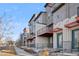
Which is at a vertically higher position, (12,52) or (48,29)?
(48,29)

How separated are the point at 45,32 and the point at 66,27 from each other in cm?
23

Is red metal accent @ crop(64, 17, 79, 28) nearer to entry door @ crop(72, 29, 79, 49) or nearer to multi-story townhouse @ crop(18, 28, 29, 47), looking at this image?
entry door @ crop(72, 29, 79, 49)

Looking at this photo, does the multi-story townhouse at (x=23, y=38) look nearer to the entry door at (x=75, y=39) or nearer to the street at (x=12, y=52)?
the street at (x=12, y=52)

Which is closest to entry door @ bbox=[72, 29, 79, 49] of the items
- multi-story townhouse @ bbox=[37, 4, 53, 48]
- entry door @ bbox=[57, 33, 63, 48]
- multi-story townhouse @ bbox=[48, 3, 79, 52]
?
multi-story townhouse @ bbox=[48, 3, 79, 52]

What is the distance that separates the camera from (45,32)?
299 centimetres

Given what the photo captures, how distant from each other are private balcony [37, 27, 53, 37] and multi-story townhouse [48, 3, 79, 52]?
4cm

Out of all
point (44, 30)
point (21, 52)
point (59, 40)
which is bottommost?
point (21, 52)

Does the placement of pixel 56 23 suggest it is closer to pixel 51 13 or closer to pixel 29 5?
pixel 51 13

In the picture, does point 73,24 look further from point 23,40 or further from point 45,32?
point 23,40

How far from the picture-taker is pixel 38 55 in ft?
9.23

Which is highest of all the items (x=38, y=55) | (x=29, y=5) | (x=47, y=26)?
(x=29, y=5)

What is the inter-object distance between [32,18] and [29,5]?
0.16m

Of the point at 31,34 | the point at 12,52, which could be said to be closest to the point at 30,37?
the point at 31,34

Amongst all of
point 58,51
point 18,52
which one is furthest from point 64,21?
point 18,52
